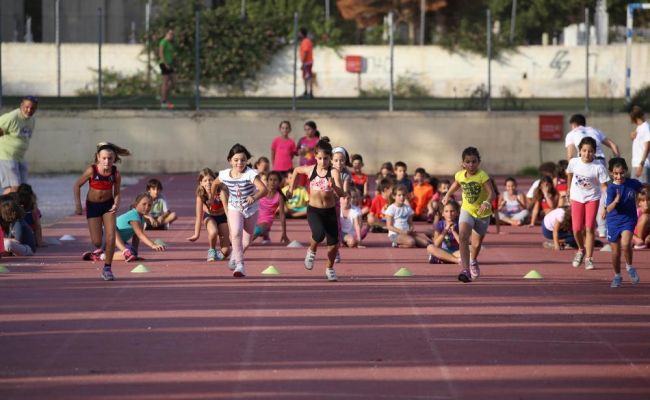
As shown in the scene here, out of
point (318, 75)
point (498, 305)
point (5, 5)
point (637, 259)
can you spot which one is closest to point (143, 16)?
point (5, 5)

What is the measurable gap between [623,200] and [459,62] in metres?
32.4

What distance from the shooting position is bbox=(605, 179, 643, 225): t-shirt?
45.8 feet

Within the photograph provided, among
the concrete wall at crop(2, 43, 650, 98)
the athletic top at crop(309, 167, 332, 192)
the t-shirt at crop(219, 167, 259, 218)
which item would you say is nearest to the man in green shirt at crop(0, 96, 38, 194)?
the t-shirt at crop(219, 167, 259, 218)

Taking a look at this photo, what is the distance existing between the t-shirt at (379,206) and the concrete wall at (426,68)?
72.7 feet

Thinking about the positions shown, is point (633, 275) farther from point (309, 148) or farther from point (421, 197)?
point (309, 148)

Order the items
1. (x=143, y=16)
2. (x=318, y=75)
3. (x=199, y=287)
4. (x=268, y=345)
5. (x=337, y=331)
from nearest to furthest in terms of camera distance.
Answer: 1. (x=268, y=345)
2. (x=337, y=331)
3. (x=199, y=287)
4. (x=318, y=75)
5. (x=143, y=16)

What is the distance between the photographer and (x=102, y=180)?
1416 cm

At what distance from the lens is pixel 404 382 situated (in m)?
8.95

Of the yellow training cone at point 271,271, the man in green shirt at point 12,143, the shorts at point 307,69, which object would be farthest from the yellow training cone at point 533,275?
the shorts at point 307,69

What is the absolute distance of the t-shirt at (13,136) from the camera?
18.8 m

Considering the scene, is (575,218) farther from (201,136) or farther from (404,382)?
(201,136)

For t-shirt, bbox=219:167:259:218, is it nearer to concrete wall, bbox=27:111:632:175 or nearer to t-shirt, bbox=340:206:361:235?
t-shirt, bbox=340:206:361:235

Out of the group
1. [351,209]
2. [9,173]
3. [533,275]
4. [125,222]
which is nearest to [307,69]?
[9,173]

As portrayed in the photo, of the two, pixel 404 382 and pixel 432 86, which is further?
pixel 432 86
